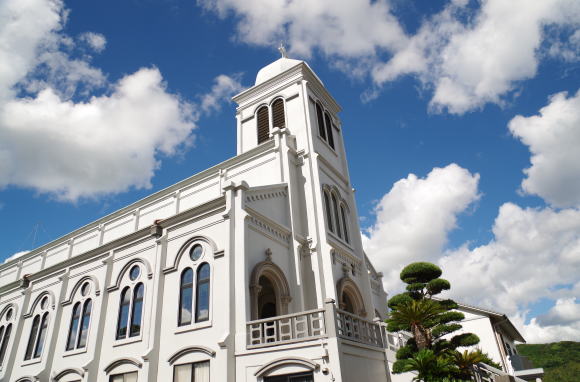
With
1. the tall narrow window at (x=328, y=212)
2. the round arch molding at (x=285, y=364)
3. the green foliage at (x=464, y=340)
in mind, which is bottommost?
the round arch molding at (x=285, y=364)

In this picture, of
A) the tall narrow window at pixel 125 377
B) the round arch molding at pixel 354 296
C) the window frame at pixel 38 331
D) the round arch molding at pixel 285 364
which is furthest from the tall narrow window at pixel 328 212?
the window frame at pixel 38 331

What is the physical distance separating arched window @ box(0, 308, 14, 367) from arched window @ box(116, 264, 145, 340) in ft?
37.1

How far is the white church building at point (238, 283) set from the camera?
15070 millimetres

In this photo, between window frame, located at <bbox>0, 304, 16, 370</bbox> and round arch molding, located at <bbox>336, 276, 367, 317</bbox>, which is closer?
round arch molding, located at <bbox>336, 276, 367, 317</bbox>

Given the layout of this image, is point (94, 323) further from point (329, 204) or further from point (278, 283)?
point (329, 204)

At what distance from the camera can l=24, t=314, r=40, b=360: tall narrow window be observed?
24.1 m

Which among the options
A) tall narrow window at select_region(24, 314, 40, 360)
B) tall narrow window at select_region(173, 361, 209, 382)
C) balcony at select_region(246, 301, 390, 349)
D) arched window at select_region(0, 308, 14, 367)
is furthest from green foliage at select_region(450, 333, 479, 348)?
arched window at select_region(0, 308, 14, 367)

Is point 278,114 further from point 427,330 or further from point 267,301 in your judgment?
point 427,330

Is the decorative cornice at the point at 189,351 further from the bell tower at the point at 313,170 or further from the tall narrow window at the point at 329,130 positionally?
the tall narrow window at the point at 329,130

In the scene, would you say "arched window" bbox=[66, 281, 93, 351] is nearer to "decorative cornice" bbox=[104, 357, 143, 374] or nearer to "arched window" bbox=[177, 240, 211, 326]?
"decorative cornice" bbox=[104, 357, 143, 374]

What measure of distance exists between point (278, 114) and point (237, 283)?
1462 centimetres

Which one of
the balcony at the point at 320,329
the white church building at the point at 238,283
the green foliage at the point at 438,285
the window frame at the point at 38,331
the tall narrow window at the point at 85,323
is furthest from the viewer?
the window frame at the point at 38,331

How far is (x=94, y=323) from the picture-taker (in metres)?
20.8

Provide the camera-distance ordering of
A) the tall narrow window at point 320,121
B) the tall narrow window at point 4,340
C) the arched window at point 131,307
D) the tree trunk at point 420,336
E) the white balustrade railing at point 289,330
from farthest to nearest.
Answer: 1. the tall narrow window at point 320,121
2. the tall narrow window at point 4,340
3. the arched window at point 131,307
4. the tree trunk at point 420,336
5. the white balustrade railing at point 289,330
